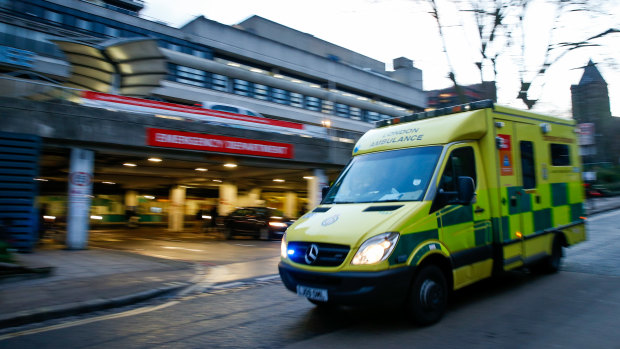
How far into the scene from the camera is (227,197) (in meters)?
26.2

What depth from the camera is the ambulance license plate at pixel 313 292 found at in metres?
4.70

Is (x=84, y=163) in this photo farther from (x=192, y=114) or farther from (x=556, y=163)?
(x=556, y=163)

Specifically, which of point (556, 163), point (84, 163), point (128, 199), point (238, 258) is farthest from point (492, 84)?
point (128, 199)

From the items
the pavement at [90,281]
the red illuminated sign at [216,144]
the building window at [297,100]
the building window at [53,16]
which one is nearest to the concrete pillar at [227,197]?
the red illuminated sign at [216,144]

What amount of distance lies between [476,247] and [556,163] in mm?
3304

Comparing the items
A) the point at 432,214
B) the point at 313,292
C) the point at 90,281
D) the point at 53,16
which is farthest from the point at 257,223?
the point at 53,16

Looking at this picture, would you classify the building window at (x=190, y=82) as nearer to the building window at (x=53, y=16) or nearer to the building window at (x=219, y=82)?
the building window at (x=219, y=82)

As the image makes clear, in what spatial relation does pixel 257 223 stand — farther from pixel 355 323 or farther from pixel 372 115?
pixel 372 115

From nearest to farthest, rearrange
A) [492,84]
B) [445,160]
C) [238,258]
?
1. [445,160]
2. [238,258]
3. [492,84]

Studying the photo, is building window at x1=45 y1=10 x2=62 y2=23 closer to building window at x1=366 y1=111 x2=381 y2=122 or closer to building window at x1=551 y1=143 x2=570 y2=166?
building window at x1=366 y1=111 x2=381 y2=122

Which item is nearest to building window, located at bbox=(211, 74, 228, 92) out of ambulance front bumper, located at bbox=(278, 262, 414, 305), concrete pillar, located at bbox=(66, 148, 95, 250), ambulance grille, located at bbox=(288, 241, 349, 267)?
concrete pillar, located at bbox=(66, 148, 95, 250)

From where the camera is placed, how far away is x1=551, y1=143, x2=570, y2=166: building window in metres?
7.72

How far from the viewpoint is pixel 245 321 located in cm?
554

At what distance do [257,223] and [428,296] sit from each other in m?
14.9
